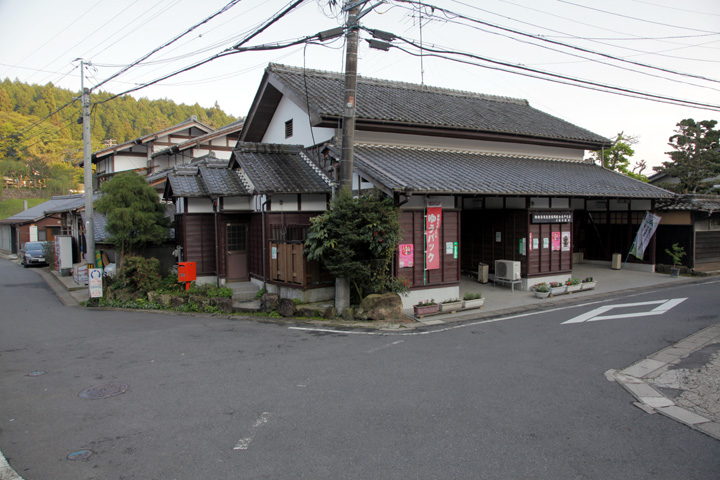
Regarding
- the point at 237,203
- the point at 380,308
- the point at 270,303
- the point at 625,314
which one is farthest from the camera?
the point at 237,203

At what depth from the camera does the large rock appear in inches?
411

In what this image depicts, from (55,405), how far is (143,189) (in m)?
10.9

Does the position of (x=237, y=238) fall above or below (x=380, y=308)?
above

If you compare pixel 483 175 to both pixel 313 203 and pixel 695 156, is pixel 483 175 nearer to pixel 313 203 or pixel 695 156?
pixel 313 203

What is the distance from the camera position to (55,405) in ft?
19.3

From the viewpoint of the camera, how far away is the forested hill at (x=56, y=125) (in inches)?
2100

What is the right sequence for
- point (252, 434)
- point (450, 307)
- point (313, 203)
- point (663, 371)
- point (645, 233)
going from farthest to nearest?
1. point (645, 233)
2. point (313, 203)
3. point (450, 307)
4. point (663, 371)
5. point (252, 434)

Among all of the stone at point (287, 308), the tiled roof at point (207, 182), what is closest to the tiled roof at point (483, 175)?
the stone at point (287, 308)

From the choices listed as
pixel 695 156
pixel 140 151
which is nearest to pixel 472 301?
pixel 695 156

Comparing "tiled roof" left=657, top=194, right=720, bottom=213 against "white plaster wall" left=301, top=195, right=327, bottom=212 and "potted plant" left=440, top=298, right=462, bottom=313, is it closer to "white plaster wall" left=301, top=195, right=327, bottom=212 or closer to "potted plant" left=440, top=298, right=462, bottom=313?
"potted plant" left=440, top=298, right=462, bottom=313

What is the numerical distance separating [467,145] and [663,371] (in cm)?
1140

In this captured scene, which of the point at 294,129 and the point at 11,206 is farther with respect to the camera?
the point at 11,206

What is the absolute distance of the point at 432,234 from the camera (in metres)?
11.8

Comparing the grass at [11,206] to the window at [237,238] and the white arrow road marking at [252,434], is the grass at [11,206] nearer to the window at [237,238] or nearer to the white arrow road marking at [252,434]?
the window at [237,238]
